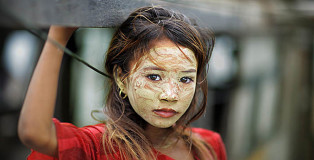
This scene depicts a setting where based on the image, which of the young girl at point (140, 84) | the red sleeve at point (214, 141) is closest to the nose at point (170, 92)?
the young girl at point (140, 84)

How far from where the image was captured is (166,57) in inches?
27.2

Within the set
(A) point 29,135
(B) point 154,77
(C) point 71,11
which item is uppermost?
(C) point 71,11

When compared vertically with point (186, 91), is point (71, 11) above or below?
above

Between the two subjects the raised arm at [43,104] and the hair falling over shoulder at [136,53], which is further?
the hair falling over shoulder at [136,53]

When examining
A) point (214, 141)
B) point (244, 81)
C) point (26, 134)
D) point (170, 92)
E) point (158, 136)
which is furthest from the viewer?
point (244, 81)

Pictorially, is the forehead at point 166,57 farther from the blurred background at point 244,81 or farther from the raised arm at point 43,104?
the blurred background at point 244,81

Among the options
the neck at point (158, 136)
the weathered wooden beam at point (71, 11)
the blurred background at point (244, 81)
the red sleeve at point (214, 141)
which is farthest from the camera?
the blurred background at point (244, 81)

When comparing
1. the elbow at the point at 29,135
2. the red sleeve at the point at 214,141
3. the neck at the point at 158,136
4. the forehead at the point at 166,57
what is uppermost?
the forehead at the point at 166,57

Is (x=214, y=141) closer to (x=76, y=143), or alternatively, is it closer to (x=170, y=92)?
(x=170, y=92)

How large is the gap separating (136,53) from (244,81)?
1.54 meters

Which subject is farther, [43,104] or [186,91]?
[186,91]

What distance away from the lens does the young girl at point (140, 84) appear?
61cm

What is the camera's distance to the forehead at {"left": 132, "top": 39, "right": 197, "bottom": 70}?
69 centimetres

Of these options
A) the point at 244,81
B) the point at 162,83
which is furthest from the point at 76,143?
the point at 244,81
